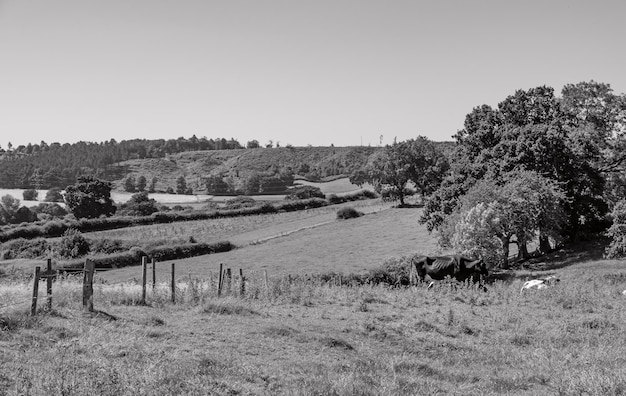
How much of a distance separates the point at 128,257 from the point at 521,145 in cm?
4123

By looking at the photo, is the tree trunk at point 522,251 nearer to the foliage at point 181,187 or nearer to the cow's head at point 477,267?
the cow's head at point 477,267

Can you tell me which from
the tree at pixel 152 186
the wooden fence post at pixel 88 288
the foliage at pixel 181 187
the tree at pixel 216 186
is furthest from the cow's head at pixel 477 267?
the tree at pixel 152 186

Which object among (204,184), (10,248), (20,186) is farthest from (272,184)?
(10,248)

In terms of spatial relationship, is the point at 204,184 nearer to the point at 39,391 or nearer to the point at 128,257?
the point at 128,257

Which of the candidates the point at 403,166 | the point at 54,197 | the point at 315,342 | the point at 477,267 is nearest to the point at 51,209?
the point at 54,197

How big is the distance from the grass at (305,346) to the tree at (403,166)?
2463 inches

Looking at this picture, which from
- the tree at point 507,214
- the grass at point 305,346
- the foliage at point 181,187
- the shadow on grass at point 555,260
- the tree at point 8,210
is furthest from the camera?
the foliage at point 181,187

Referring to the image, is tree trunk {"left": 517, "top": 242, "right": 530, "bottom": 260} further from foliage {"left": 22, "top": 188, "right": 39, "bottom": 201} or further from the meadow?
foliage {"left": 22, "top": 188, "right": 39, "bottom": 201}

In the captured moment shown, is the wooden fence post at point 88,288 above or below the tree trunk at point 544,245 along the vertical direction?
above

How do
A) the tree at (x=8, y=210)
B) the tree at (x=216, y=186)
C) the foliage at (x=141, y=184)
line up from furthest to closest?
the foliage at (x=141, y=184)
the tree at (x=216, y=186)
the tree at (x=8, y=210)

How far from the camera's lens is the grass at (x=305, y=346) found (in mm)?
9766

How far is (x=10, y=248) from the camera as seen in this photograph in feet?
238

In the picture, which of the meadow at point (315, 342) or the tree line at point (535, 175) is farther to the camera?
the tree line at point (535, 175)

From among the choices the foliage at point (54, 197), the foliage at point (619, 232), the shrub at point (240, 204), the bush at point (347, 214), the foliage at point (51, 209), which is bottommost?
the foliage at point (51, 209)
